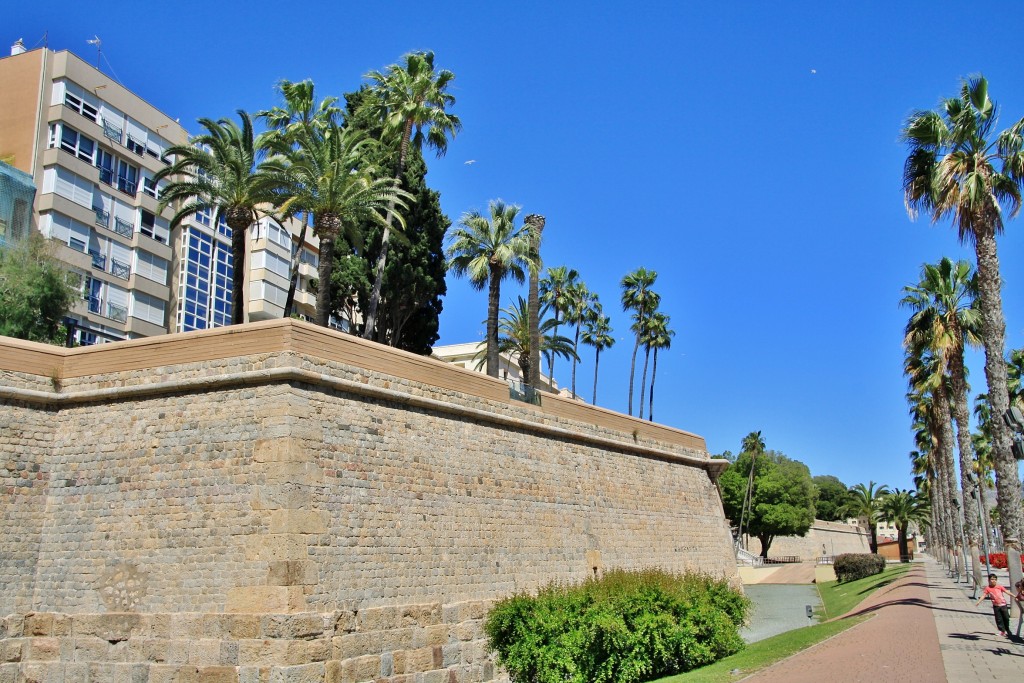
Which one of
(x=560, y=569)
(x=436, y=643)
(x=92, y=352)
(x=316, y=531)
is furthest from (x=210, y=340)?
(x=560, y=569)

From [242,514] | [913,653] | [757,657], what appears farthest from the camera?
[757,657]

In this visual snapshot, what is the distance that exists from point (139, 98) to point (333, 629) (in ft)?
83.9

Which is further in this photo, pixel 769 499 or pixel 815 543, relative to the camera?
pixel 815 543

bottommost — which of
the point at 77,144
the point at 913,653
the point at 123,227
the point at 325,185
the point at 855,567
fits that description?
the point at 855,567

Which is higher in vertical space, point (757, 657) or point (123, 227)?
point (123, 227)

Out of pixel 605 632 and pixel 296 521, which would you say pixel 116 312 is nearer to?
pixel 296 521

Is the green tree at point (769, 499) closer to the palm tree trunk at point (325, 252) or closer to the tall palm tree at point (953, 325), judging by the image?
the tall palm tree at point (953, 325)

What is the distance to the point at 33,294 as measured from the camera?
2208 cm

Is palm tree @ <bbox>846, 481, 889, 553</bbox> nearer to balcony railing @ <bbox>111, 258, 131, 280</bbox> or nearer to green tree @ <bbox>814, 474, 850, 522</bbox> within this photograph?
green tree @ <bbox>814, 474, 850, 522</bbox>

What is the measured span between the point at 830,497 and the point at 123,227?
82415 mm

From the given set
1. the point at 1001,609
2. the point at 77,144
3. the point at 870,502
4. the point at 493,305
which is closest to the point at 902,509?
the point at 870,502

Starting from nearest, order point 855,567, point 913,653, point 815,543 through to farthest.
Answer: point 913,653
point 855,567
point 815,543

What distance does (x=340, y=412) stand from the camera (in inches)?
539

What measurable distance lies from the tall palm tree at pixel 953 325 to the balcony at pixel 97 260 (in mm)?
26425
